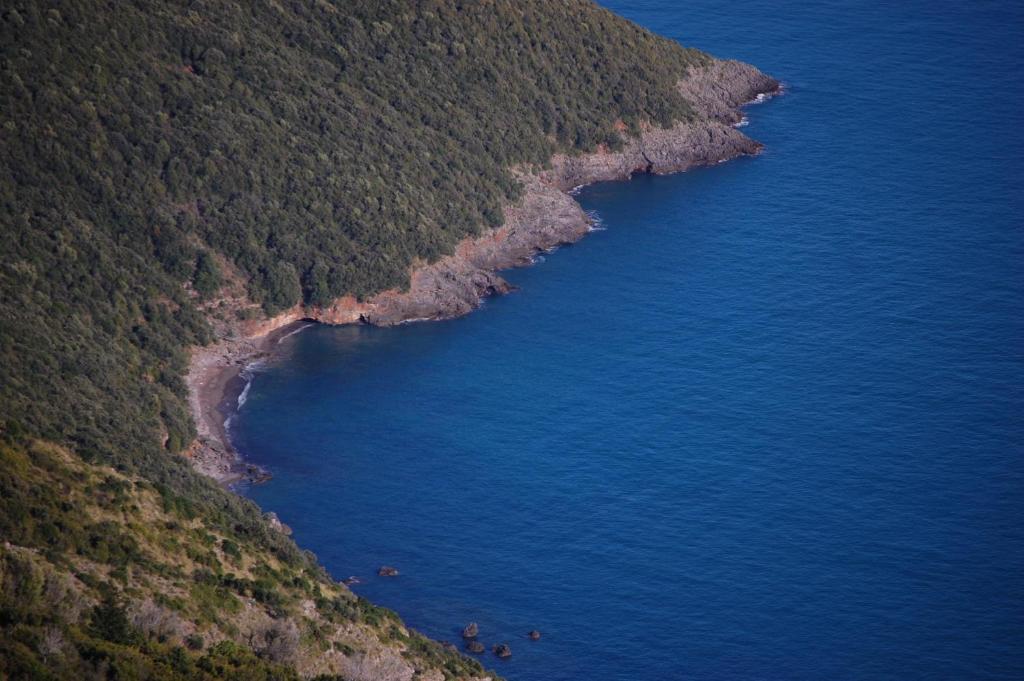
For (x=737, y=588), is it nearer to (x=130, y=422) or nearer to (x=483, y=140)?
(x=130, y=422)

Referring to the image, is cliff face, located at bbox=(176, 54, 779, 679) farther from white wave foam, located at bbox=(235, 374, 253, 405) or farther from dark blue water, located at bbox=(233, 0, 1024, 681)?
dark blue water, located at bbox=(233, 0, 1024, 681)

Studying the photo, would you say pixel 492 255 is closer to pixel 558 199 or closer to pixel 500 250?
pixel 500 250

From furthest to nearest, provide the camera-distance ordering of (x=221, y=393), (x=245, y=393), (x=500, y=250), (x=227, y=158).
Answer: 1. (x=500, y=250)
2. (x=227, y=158)
3. (x=245, y=393)
4. (x=221, y=393)

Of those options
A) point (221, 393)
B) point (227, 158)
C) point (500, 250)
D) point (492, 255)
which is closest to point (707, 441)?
point (492, 255)

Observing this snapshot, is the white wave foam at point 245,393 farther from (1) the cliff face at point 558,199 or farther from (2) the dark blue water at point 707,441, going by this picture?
(1) the cliff face at point 558,199

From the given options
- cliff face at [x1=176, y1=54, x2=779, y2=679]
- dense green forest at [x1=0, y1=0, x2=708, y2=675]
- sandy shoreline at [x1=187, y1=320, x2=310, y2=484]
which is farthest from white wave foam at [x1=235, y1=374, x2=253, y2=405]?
dense green forest at [x1=0, y1=0, x2=708, y2=675]

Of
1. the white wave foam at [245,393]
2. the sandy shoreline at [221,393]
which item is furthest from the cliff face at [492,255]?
the white wave foam at [245,393]

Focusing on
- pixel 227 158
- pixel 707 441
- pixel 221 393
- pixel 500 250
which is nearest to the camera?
pixel 707 441

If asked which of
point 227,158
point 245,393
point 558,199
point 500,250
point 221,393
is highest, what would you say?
point 558,199

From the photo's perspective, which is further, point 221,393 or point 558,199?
point 558,199
